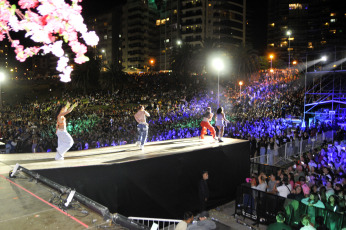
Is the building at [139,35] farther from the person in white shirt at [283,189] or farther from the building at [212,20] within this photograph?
the person in white shirt at [283,189]

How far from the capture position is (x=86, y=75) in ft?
172

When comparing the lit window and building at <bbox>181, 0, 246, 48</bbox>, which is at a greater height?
the lit window

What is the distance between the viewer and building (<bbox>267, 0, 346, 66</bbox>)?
7669 centimetres

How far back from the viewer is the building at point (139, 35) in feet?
263

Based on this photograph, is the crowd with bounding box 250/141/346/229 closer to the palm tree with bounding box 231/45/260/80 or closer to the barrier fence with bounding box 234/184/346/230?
the barrier fence with bounding box 234/184/346/230

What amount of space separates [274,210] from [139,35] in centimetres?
7798

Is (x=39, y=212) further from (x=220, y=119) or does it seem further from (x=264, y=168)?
(x=264, y=168)

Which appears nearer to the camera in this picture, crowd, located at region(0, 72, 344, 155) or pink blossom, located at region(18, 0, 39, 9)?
pink blossom, located at region(18, 0, 39, 9)

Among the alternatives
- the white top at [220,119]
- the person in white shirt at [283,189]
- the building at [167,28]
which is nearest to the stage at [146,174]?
the white top at [220,119]

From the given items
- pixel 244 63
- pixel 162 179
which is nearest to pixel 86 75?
pixel 244 63

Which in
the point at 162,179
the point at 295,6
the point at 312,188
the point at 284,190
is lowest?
the point at 284,190

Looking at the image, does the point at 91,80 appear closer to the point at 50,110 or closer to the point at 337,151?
the point at 50,110

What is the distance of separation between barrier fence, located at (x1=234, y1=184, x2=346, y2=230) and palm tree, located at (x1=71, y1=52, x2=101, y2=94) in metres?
47.3

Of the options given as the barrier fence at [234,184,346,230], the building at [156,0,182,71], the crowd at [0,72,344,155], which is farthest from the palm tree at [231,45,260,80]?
the barrier fence at [234,184,346,230]
